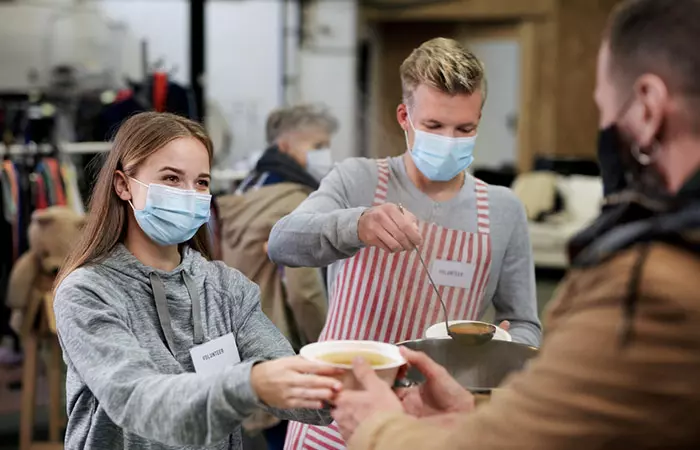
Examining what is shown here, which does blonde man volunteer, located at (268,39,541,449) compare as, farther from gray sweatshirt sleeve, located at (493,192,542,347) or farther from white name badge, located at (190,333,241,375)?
white name badge, located at (190,333,241,375)

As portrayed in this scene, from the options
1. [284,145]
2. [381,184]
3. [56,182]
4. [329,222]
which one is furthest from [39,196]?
[329,222]

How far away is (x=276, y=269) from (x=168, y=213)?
1.29 meters

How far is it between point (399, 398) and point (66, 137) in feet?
17.0

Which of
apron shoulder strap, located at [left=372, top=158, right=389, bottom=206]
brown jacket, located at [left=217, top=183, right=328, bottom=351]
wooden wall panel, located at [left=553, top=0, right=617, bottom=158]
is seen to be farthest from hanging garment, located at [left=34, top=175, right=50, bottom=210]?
wooden wall panel, located at [left=553, top=0, right=617, bottom=158]

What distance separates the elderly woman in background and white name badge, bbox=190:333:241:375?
0.76 m

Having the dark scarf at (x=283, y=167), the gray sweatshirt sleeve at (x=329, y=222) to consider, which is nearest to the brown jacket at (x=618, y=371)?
the gray sweatshirt sleeve at (x=329, y=222)

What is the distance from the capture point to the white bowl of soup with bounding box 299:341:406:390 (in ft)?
3.98

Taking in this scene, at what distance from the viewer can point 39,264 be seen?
148 inches

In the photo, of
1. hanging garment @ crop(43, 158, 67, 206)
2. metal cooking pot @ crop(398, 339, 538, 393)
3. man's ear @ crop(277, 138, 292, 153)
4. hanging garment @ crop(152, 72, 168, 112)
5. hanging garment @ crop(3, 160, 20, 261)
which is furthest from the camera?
hanging garment @ crop(152, 72, 168, 112)

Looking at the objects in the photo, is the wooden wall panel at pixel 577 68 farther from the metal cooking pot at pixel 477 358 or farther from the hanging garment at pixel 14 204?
the metal cooking pot at pixel 477 358

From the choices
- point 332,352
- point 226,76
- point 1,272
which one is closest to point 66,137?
point 1,272

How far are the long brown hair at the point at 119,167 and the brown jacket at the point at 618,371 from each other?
0.84 metres

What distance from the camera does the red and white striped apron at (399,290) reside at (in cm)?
181

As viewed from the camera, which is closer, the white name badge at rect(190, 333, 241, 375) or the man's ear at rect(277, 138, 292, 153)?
Result: the white name badge at rect(190, 333, 241, 375)
